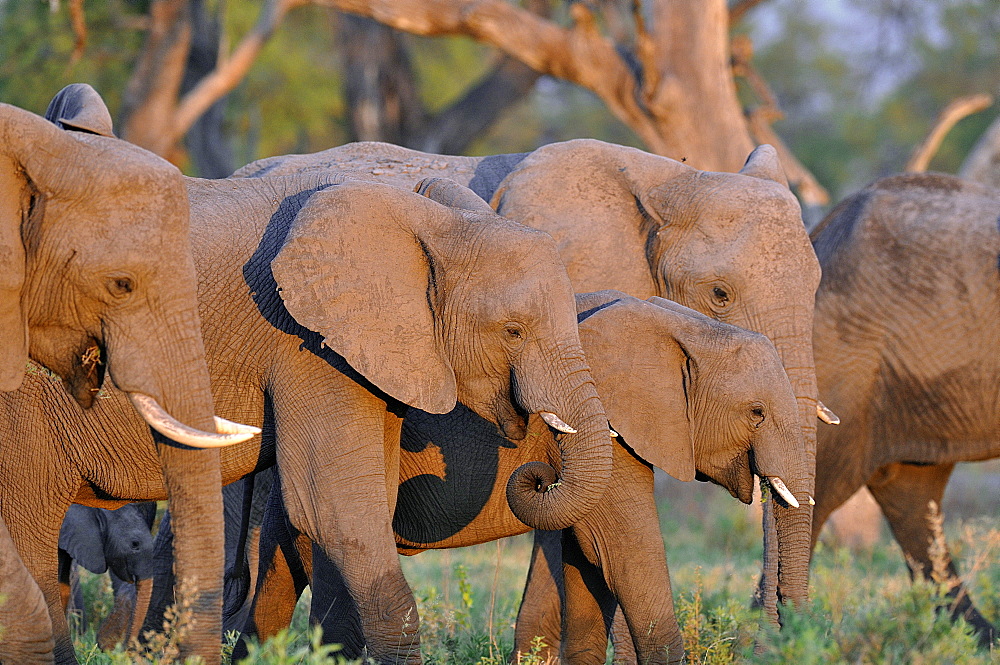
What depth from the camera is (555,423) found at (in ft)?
14.1

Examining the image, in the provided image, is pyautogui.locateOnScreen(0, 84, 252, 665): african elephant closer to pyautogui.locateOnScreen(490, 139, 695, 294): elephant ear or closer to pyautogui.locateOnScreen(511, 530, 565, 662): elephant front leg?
pyautogui.locateOnScreen(511, 530, 565, 662): elephant front leg

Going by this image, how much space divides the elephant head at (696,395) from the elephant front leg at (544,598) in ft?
2.36

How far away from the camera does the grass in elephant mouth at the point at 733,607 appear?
3.83 meters

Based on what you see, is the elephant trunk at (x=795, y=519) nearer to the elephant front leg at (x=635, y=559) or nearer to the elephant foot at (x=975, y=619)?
the elephant front leg at (x=635, y=559)

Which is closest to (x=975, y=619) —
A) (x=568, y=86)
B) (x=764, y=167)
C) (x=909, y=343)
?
(x=909, y=343)

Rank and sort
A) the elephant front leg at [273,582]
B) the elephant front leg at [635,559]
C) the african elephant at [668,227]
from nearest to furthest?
1. the elephant front leg at [635,559]
2. the elephant front leg at [273,582]
3. the african elephant at [668,227]

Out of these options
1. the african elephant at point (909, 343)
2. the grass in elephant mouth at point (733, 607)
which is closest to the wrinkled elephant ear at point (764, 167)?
the african elephant at point (909, 343)

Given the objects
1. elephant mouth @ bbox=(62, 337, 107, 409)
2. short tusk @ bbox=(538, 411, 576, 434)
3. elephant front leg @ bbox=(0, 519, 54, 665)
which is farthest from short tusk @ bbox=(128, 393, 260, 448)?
short tusk @ bbox=(538, 411, 576, 434)

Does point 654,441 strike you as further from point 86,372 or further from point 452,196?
point 86,372

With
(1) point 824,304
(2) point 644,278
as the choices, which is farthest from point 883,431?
(2) point 644,278

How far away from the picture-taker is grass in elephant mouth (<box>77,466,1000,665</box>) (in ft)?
12.6

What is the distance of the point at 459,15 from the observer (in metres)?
9.94

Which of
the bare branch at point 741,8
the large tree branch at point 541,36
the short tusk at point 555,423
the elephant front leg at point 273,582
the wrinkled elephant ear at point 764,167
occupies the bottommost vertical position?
the elephant front leg at point 273,582

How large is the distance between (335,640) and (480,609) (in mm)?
2006
